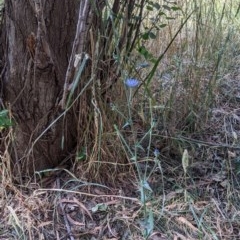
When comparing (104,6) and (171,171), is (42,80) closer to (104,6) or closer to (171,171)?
(104,6)

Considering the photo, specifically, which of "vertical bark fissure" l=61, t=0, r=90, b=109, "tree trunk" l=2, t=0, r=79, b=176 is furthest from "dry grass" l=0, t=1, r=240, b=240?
"vertical bark fissure" l=61, t=0, r=90, b=109

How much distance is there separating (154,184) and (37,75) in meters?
0.56

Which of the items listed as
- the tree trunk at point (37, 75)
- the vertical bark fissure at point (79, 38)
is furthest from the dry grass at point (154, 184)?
the vertical bark fissure at point (79, 38)

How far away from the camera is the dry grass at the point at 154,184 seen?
1.45 metres

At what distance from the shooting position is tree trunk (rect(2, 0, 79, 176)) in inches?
56.3

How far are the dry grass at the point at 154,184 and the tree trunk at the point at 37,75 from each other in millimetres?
73

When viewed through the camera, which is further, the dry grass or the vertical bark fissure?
the dry grass

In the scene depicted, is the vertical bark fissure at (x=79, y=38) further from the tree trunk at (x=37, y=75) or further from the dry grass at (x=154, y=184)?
the dry grass at (x=154, y=184)

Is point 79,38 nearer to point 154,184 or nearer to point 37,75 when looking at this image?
point 37,75

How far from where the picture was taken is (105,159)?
5.19 feet

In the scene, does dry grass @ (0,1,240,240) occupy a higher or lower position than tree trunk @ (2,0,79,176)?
lower

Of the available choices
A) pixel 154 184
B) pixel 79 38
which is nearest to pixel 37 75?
pixel 79 38

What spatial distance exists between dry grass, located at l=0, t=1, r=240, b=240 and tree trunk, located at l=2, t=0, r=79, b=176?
7 centimetres

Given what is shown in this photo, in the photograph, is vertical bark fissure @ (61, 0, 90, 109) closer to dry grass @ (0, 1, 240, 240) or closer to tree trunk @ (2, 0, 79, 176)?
tree trunk @ (2, 0, 79, 176)
